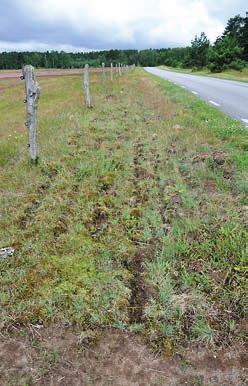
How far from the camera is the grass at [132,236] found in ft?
9.63

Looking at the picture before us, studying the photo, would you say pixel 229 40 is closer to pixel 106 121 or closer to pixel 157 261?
pixel 106 121

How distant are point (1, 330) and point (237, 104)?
12.5 metres

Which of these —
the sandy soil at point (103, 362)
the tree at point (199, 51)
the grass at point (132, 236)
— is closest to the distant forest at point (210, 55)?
the tree at point (199, 51)

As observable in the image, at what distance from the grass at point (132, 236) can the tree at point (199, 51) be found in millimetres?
59550

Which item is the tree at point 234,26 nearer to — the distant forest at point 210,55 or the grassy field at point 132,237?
the distant forest at point 210,55

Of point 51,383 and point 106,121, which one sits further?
point 106,121

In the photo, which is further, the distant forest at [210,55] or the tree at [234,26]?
the tree at [234,26]

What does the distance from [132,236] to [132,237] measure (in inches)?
0.5

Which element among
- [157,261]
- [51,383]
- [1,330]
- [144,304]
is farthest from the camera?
[157,261]

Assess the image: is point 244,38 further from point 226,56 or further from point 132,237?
point 132,237

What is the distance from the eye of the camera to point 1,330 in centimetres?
282

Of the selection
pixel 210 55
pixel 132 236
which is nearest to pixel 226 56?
pixel 210 55

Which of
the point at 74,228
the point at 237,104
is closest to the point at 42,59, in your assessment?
the point at 237,104

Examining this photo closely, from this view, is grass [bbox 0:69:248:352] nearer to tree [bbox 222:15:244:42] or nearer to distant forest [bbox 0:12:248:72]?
distant forest [bbox 0:12:248:72]
